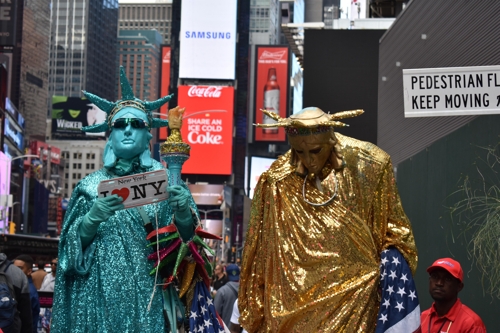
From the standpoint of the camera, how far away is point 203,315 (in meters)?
6.42

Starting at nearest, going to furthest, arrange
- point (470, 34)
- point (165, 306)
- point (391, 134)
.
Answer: point (165, 306) → point (470, 34) → point (391, 134)

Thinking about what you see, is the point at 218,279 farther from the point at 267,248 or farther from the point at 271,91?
the point at 271,91

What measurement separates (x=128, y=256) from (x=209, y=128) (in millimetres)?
82863

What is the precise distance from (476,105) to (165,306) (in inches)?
91.5

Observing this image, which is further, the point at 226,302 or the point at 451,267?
the point at 226,302

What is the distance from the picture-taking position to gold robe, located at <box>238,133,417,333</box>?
547cm

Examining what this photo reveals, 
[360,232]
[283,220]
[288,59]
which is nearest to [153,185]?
[283,220]

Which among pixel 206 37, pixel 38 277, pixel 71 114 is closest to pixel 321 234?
pixel 38 277

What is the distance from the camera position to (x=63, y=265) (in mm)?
6270

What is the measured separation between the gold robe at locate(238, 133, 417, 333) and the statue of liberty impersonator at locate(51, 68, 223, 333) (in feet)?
2.25

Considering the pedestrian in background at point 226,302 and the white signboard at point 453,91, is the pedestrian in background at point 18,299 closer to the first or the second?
the pedestrian in background at point 226,302

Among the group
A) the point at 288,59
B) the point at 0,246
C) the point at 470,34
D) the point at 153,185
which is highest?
the point at 288,59

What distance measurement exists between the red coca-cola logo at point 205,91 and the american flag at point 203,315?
8067cm

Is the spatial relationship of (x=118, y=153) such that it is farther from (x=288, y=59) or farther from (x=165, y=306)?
(x=288, y=59)
